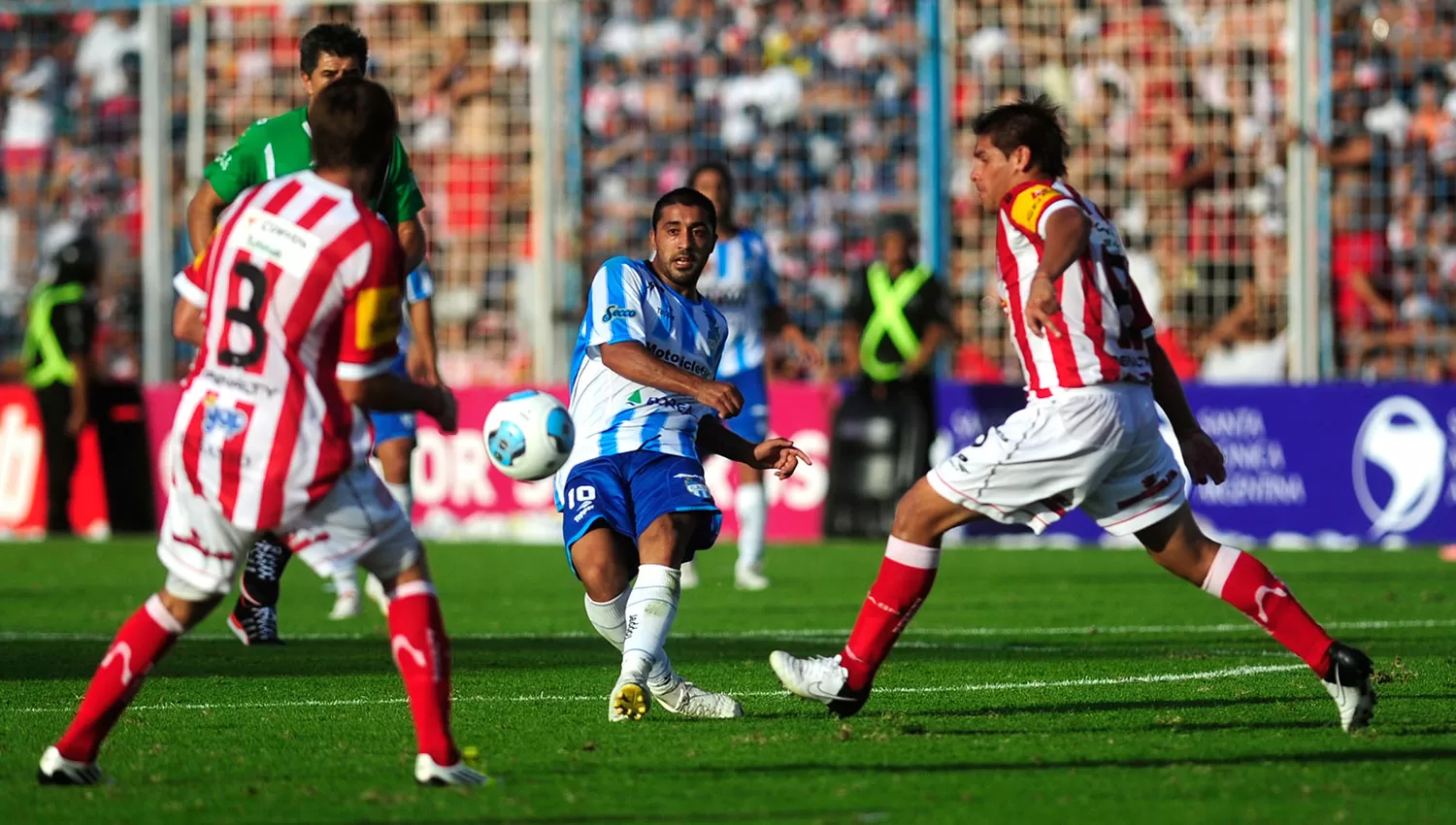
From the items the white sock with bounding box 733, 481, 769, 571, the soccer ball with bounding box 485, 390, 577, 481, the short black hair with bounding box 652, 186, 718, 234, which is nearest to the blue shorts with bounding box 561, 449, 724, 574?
the soccer ball with bounding box 485, 390, 577, 481

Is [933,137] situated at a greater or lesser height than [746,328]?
greater

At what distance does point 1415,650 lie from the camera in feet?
29.1

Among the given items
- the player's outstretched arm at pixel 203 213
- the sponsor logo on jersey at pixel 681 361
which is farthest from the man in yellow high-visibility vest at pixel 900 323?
the sponsor logo on jersey at pixel 681 361

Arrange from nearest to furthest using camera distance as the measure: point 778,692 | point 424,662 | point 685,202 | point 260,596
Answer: point 424,662 < point 685,202 < point 778,692 < point 260,596

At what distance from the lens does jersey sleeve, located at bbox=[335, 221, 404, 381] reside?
5.07 meters

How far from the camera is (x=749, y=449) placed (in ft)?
23.0

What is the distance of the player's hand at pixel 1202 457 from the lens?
6633mm

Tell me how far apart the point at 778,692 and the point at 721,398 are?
149cm

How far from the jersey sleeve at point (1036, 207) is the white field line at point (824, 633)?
3654mm

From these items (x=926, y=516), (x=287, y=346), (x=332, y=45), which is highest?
(x=332, y=45)

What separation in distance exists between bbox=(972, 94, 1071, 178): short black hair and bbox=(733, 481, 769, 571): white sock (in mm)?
6635

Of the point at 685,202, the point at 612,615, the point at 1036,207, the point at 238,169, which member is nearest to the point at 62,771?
the point at 612,615

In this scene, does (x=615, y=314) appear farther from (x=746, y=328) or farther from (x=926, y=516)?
(x=746, y=328)

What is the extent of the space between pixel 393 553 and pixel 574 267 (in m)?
13.9
